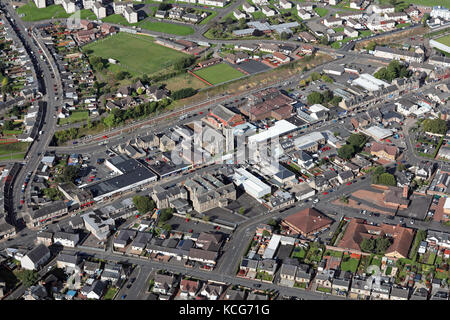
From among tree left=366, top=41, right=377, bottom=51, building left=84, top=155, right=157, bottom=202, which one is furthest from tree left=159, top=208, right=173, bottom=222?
tree left=366, top=41, right=377, bottom=51

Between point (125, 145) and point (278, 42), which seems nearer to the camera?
point (125, 145)

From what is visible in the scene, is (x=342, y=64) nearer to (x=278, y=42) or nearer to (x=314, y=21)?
(x=278, y=42)

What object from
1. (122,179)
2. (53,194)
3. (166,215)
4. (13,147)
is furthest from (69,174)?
(166,215)

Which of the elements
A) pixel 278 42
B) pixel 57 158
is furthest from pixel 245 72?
pixel 57 158

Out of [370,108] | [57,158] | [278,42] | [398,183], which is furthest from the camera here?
[278,42]

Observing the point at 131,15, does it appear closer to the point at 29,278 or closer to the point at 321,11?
the point at 321,11
